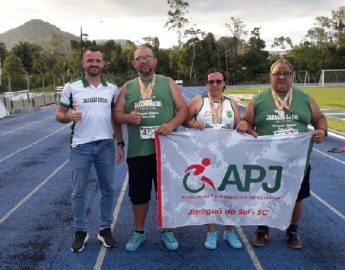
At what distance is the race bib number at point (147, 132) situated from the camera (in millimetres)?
4613

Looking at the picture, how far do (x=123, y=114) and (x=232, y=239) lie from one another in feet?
5.76

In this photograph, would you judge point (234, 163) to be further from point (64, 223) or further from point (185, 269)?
point (64, 223)

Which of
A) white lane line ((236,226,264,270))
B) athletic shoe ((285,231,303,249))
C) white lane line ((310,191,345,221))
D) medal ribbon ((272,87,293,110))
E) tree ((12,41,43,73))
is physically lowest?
white lane line ((310,191,345,221))

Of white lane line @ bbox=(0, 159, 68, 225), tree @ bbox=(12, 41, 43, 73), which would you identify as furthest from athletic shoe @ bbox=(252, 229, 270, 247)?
tree @ bbox=(12, 41, 43, 73)

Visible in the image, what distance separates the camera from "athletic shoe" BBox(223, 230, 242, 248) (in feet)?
15.9

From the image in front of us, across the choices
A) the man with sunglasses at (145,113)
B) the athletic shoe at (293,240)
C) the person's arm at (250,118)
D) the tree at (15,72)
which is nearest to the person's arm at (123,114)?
the man with sunglasses at (145,113)

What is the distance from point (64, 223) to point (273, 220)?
102 inches

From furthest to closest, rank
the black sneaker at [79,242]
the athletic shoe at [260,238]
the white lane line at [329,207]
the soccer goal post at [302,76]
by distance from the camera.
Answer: the soccer goal post at [302,76] → the white lane line at [329,207] → the athletic shoe at [260,238] → the black sneaker at [79,242]

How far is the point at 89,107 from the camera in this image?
15.0 ft

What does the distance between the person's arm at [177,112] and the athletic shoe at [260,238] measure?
1.48m

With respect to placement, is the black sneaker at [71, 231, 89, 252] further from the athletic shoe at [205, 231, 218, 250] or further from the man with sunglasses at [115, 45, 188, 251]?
the athletic shoe at [205, 231, 218, 250]

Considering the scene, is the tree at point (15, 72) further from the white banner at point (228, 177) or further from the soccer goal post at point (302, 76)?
the white banner at point (228, 177)

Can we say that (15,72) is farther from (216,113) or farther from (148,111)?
(216,113)

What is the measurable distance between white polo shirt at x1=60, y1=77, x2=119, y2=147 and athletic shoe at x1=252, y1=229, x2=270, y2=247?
191 cm
